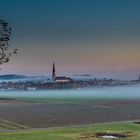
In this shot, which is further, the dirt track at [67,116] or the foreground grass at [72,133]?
the dirt track at [67,116]

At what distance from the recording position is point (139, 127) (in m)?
46.4

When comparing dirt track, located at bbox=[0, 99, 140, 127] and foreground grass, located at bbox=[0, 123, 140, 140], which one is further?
dirt track, located at bbox=[0, 99, 140, 127]

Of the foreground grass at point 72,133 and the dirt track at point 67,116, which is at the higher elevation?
the foreground grass at point 72,133

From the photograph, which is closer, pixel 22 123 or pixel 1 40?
pixel 1 40

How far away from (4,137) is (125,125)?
13892mm

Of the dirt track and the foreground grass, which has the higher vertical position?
the foreground grass

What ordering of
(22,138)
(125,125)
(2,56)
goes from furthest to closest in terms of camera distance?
(125,125) → (22,138) → (2,56)

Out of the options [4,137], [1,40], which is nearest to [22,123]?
[4,137]

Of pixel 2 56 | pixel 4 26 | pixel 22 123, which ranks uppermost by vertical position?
pixel 4 26

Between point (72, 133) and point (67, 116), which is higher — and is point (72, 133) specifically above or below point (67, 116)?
above

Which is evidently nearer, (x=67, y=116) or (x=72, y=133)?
(x=72, y=133)

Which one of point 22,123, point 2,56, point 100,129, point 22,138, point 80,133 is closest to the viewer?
point 2,56

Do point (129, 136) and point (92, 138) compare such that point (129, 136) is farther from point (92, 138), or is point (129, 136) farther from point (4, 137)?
point (4, 137)

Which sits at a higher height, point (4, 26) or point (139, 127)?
point (4, 26)
